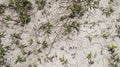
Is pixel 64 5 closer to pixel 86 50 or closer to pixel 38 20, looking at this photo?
pixel 38 20

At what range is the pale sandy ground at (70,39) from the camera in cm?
426

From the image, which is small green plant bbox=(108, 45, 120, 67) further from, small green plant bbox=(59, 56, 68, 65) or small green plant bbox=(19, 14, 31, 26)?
small green plant bbox=(19, 14, 31, 26)

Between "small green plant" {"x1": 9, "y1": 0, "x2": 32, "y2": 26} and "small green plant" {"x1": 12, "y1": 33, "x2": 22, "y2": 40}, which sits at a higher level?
"small green plant" {"x1": 9, "y1": 0, "x2": 32, "y2": 26}

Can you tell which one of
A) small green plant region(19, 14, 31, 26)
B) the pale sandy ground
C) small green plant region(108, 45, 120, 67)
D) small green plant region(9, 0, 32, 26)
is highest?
small green plant region(9, 0, 32, 26)

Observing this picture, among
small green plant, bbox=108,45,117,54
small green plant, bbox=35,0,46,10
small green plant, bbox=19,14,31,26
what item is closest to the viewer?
small green plant, bbox=108,45,117,54

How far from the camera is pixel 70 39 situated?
4.49 metres

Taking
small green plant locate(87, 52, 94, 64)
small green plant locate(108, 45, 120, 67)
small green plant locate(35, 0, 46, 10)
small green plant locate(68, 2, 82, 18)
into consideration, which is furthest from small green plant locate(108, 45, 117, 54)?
small green plant locate(35, 0, 46, 10)

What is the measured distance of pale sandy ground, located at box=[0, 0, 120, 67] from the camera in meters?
4.26

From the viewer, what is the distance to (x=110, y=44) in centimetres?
441

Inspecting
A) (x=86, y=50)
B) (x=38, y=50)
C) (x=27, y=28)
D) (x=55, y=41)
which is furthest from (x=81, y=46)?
(x=27, y=28)

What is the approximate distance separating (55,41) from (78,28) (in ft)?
1.71

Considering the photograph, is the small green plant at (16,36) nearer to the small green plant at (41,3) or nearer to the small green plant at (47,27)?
the small green plant at (47,27)

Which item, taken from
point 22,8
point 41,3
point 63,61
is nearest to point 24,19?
point 22,8

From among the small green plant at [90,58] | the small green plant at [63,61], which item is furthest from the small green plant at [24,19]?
the small green plant at [90,58]
